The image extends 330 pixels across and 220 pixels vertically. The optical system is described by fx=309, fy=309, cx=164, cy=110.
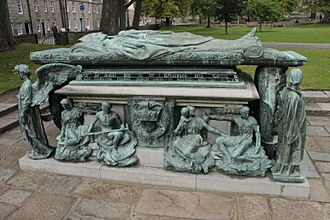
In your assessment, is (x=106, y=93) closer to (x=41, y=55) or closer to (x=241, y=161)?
(x=41, y=55)

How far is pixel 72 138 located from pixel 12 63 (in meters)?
9.35

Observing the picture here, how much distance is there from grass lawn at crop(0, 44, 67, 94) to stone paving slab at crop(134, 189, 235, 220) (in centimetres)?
659

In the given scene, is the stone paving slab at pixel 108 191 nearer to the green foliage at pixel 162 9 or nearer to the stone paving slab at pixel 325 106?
the stone paving slab at pixel 325 106

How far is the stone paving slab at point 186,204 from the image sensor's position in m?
3.53

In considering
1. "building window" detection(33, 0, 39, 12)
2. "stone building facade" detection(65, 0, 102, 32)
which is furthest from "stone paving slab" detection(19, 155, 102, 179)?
"stone building facade" detection(65, 0, 102, 32)

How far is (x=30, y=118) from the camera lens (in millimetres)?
4363

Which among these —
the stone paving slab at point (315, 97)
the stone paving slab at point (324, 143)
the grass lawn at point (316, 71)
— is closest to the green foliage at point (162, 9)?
the grass lawn at point (316, 71)

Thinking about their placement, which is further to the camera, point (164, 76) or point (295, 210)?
point (164, 76)

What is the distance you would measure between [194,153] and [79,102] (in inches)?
74.0

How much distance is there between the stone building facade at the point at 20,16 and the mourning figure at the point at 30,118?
30.3m

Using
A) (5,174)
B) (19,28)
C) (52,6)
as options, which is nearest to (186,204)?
(5,174)

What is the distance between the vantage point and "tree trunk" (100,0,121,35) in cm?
1504

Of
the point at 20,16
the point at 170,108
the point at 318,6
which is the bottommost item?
the point at 170,108

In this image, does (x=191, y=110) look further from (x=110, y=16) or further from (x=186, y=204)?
(x=110, y=16)
